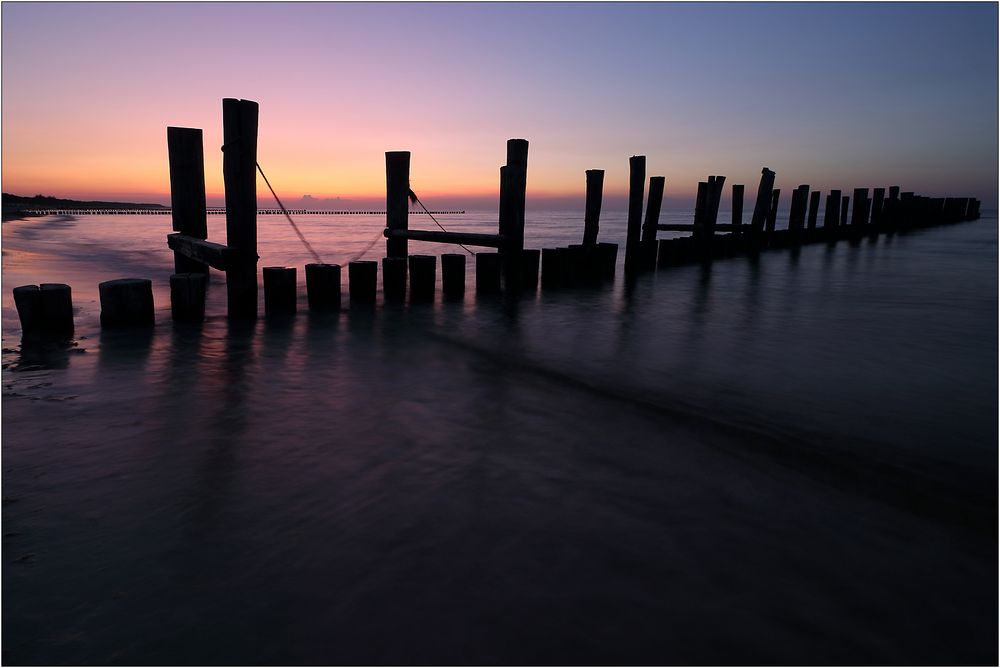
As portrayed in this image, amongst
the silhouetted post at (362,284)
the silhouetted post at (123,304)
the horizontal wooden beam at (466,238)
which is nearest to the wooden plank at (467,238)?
the horizontal wooden beam at (466,238)

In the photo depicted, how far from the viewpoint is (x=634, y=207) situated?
1445 cm

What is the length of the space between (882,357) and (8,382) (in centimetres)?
822

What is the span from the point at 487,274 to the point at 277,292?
3.55m

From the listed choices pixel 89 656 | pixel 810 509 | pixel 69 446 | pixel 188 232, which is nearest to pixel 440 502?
pixel 89 656

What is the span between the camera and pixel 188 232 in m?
8.08

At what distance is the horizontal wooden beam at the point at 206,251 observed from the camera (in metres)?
6.61

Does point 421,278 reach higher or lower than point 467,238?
lower

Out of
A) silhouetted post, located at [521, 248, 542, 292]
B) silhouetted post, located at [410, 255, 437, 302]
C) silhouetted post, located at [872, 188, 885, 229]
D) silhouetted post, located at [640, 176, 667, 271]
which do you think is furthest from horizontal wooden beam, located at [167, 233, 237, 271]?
silhouetted post, located at [872, 188, 885, 229]

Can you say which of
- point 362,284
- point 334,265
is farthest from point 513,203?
point 334,265

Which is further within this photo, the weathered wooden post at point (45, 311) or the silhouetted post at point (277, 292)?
the silhouetted post at point (277, 292)

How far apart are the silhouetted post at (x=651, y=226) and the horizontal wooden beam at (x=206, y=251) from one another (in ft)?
33.9

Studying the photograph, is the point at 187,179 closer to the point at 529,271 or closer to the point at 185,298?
the point at 185,298

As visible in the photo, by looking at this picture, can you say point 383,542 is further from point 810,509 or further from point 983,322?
point 983,322

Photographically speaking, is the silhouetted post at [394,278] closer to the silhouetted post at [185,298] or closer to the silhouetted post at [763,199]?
the silhouetted post at [185,298]
